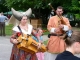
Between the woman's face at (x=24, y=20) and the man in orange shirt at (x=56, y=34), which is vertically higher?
the woman's face at (x=24, y=20)

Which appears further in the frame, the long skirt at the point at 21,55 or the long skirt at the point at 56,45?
the long skirt at the point at 56,45

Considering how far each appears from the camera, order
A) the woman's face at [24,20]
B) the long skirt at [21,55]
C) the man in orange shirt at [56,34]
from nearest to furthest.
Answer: the woman's face at [24,20], the long skirt at [21,55], the man in orange shirt at [56,34]

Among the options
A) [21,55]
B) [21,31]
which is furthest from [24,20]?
[21,55]

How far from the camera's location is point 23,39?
5.99 metres

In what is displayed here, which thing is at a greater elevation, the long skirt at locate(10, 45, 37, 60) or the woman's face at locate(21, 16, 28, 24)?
the woman's face at locate(21, 16, 28, 24)

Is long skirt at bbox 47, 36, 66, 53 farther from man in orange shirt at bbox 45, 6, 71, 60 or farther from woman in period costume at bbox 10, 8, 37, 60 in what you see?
woman in period costume at bbox 10, 8, 37, 60

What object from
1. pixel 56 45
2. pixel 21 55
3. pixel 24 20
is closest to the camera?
pixel 24 20

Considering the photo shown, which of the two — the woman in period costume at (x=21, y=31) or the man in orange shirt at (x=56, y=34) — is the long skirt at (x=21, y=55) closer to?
the woman in period costume at (x=21, y=31)

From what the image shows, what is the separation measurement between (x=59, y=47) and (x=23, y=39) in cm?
137

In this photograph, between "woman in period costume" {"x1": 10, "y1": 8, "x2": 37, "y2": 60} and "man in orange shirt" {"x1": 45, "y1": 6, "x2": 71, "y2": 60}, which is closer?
"woman in period costume" {"x1": 10, "y1": 8, "x2": 37, "y2": 60}

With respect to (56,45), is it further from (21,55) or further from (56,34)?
(21,55)

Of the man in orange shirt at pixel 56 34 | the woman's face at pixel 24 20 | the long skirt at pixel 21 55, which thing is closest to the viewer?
the woman's face at pixel 24 20

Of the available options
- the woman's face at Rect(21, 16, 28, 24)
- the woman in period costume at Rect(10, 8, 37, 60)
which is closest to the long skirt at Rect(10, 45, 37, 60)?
the woman in period costume at Rect(10, 8, 37, 60)

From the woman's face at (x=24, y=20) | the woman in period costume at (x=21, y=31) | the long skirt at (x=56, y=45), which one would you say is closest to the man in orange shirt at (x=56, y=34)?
the long skirt at (x=56, y=45)
